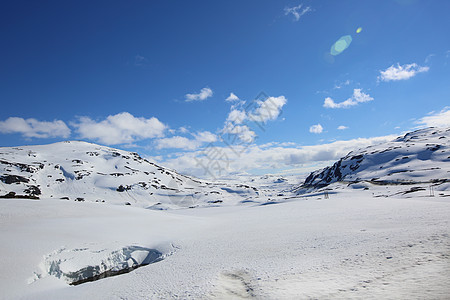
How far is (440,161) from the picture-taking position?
110 metres

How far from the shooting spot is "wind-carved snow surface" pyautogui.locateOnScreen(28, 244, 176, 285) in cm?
904

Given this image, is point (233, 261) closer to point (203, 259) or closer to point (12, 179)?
point (203, 259)

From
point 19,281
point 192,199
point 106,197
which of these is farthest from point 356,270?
point 106,197

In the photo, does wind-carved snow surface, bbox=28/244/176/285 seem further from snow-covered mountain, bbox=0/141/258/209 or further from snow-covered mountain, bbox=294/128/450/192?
snow-covered mountain, bbox=294/128/450/192

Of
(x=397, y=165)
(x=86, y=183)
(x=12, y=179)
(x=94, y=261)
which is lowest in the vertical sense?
(x=94, y=261)

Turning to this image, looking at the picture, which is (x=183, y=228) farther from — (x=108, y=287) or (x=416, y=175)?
(x=416, y=175)

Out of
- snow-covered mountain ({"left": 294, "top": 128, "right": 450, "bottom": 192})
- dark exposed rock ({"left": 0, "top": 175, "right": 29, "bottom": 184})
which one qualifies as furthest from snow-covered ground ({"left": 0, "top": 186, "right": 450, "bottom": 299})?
dark exposed rock ({"left": 0, "top": 175, "right": 29, "bottom": 184})

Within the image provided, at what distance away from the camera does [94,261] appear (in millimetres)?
10117

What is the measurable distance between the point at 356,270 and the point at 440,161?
147842 millimetres

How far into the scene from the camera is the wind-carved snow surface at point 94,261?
904 cm

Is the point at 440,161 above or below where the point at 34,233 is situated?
above

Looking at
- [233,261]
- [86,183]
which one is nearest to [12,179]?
[86,183]

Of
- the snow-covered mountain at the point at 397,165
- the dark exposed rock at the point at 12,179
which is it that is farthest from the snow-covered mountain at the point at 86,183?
the snow-covered mountain at the point at 397,165

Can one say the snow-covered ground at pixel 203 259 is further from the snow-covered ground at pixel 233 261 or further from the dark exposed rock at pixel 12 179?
the dark exposed rock at pixel 12 179
